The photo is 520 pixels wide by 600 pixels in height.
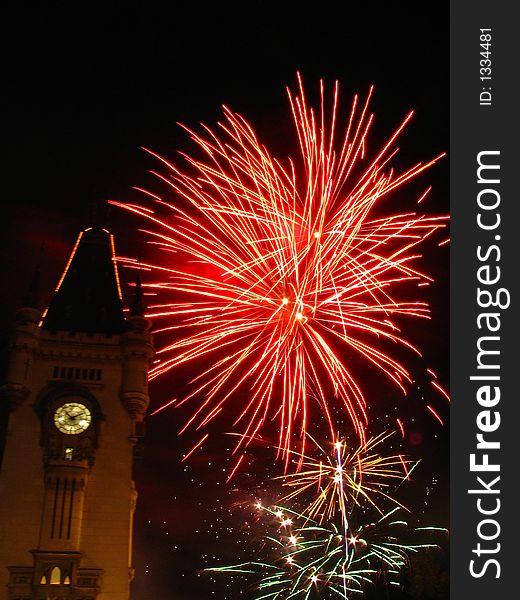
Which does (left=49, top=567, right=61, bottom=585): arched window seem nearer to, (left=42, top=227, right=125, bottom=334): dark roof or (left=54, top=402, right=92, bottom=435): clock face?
(left=54, top=402, right=92, bottom=435): clock face

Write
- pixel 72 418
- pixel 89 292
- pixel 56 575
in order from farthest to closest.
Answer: pixel 89 292 → pixel 72 418 → pixel 56 575

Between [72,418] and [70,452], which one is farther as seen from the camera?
[72,418]

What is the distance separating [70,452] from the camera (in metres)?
49.8

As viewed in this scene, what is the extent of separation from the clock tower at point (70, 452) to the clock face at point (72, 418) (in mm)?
66

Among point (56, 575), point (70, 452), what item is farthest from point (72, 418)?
point (56, 575)

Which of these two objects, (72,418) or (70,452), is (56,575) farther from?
(72,418)

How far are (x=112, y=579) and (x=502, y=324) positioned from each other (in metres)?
34.3

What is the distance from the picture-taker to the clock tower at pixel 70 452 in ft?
152

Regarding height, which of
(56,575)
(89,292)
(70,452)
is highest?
(89,292)

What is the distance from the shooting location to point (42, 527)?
155 feet

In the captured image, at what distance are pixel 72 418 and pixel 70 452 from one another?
2278 mm

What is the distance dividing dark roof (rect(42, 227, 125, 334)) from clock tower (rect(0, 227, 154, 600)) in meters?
0.21

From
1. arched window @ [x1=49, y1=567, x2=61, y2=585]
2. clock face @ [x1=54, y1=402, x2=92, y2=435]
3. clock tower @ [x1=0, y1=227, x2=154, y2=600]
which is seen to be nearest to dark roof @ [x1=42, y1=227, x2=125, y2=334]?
clock tower @ [x1=0, y1=227, x2=154, y2=600]

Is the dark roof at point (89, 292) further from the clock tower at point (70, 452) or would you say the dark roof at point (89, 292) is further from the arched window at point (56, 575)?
the arched window at point (56, 575)
